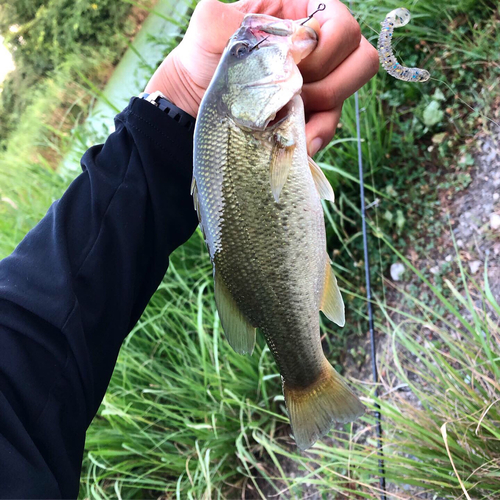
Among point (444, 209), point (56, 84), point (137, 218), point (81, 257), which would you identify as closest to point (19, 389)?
point (81, 257)

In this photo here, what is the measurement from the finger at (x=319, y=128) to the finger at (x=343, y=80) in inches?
1.6

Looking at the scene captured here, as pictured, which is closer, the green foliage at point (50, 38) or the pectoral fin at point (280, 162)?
the pectoral fin at point (280, 162)

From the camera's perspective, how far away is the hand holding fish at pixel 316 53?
1419 mm

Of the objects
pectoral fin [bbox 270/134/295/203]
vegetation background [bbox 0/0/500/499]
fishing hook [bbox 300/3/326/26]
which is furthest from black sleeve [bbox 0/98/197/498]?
vegetation background [bbox 0/0/500/499]

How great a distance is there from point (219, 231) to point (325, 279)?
1.26ft

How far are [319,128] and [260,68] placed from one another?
1.07ft

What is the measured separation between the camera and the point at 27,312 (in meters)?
1.27

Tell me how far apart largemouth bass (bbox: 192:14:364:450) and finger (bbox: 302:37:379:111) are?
152 mm

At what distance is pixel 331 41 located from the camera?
54.6 inches

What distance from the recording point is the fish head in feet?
4.31

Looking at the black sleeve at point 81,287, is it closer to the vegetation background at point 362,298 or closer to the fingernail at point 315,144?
the fingernail at point 315,144

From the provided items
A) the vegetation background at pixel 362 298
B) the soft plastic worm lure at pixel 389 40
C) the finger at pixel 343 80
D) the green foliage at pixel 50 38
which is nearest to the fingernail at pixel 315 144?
the finger at pixel 343 80

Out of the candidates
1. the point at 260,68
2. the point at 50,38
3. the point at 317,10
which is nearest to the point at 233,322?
the point at 260,68

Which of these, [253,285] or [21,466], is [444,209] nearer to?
[253,285]
